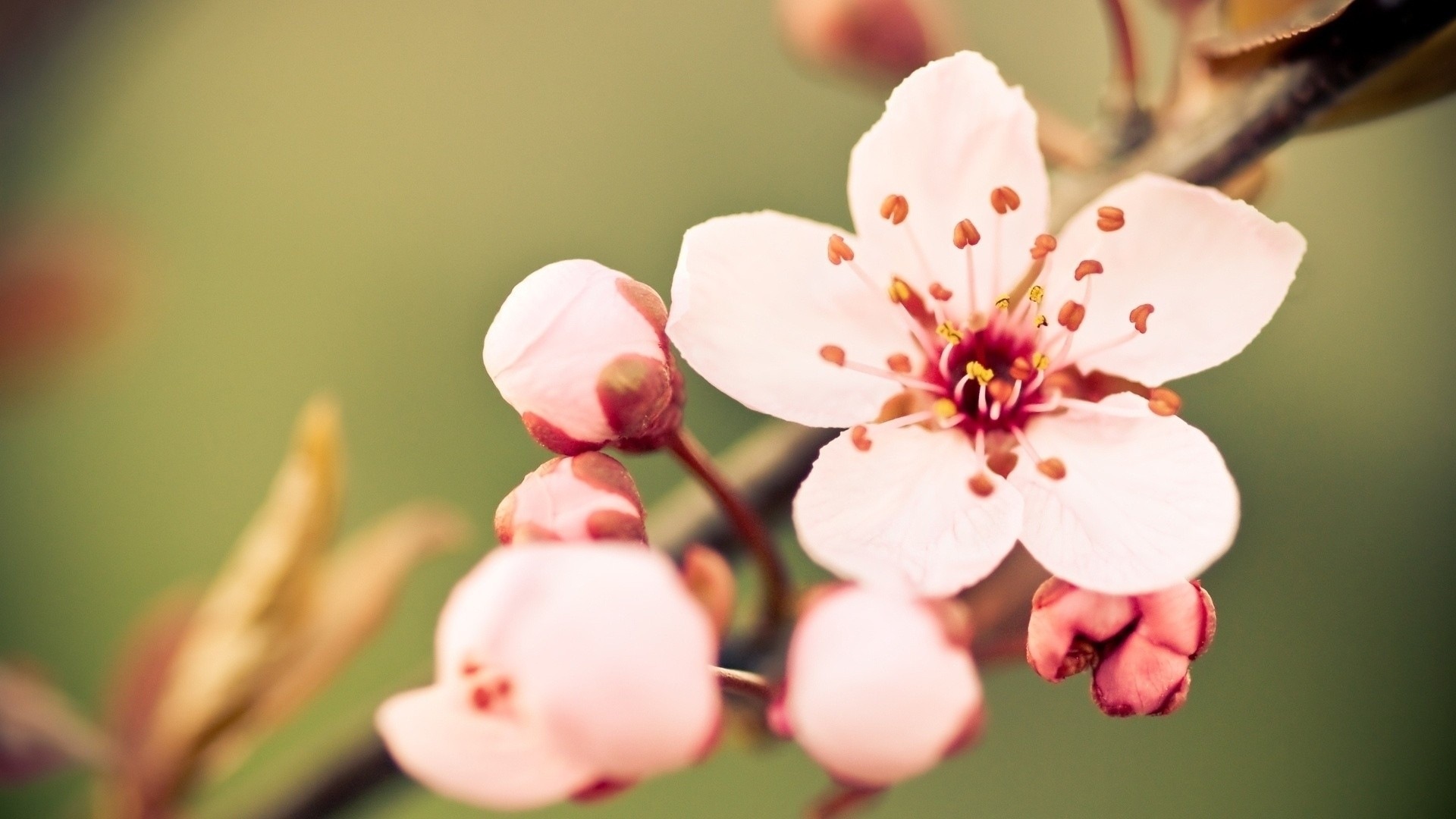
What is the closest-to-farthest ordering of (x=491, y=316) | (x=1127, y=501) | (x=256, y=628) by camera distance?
(x=1127, y=501), (x=256, y=628), (x=491, y=316)

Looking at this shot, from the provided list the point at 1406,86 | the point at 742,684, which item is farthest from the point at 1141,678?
the point at 1406,86

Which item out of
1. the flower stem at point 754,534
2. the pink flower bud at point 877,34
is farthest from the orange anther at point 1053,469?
the pink flower bud at point 877,34

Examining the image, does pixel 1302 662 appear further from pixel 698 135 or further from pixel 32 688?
pixel 32 688

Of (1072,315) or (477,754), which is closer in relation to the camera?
(477,754)

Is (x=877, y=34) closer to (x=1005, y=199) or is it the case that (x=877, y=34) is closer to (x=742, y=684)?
(x=1005, y=199)

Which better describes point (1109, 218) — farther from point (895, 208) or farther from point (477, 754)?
point (477, 754)

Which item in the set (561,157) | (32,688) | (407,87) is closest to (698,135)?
(561,157)

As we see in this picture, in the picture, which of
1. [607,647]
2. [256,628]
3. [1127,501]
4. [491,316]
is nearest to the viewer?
[607,647]

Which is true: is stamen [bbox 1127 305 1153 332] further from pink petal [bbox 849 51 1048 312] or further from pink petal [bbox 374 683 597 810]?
pink petal [bbox 374 683 597 810]

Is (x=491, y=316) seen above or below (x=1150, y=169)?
below
